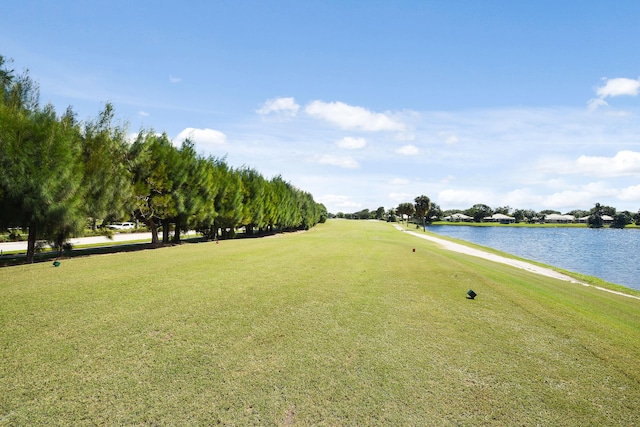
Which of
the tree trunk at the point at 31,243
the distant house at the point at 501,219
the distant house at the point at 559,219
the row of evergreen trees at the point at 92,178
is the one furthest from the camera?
the distant house at the point at 559,219

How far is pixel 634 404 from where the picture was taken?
577 centimetres

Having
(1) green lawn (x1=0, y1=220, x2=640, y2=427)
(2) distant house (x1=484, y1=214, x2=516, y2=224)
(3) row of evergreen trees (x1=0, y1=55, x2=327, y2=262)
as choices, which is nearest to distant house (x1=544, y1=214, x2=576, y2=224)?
(2) distant house (x1=484, y1=214, x2=516, y2=224)

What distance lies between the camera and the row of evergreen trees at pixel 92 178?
1669 cm

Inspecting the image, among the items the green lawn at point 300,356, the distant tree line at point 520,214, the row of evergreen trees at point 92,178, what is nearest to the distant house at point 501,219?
the distant tree line at point 520,214

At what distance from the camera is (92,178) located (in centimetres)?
2175

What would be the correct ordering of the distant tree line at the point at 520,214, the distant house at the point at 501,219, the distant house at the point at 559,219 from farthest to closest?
the distant house at the point at 559,219 < the distant house at the point at 501,219 < the distant tree line at the point at 520,214

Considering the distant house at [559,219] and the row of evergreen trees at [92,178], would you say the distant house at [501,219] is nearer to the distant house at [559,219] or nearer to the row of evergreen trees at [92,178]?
the distant house at [559,219]

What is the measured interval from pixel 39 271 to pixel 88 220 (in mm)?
10580

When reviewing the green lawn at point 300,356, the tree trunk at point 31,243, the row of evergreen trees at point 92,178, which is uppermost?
the row of evergreen trees at point 92,178

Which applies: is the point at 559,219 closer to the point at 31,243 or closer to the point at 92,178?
the point at 92,178

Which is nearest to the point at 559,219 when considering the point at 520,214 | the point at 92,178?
the point at 520,214

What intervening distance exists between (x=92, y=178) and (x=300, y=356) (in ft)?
71.8

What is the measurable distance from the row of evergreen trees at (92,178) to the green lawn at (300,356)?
22.8ft

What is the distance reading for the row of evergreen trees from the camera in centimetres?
1669
